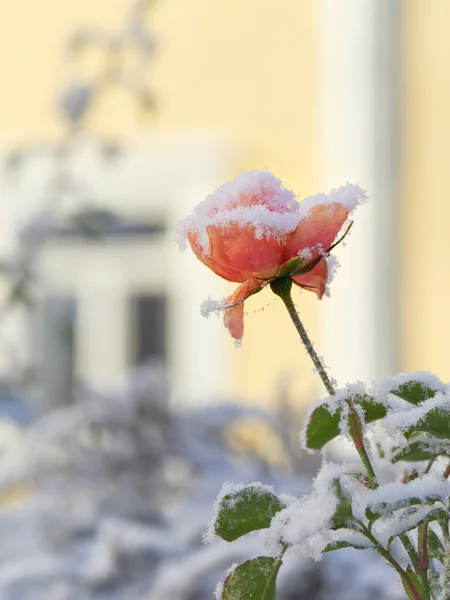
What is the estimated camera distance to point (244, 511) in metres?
0.44

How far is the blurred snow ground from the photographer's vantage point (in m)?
1.19

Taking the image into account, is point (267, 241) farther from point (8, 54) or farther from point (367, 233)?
point (8, 54)

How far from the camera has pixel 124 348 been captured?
13.7 ft

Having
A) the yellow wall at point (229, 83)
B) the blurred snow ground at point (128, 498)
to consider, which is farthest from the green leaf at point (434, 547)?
the yellow wall at point (229, 83)

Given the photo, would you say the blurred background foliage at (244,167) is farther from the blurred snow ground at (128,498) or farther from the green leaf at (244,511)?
the green leaf at (244,511)

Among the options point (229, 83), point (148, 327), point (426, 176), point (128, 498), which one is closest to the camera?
point (128, 498)

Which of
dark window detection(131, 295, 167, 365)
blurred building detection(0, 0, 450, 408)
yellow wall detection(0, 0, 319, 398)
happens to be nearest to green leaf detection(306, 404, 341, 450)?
blurred building detection(0, 0, 450, 408)

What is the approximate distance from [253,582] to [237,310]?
0.40 ft

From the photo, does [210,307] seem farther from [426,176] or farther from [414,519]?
[426,176]

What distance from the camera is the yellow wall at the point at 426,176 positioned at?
392 centimetres

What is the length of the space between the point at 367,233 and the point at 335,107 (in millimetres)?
500

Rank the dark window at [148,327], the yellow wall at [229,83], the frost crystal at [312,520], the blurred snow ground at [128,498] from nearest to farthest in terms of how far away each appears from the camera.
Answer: the frost crystal at [312,520]
the blurred snow ground at [128,498]
the yellow wall at [229,83]
the dark window at [148,327]

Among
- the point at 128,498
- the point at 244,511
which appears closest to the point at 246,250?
the point at 244,511

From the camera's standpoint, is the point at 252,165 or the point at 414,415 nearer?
the point at 414,415
